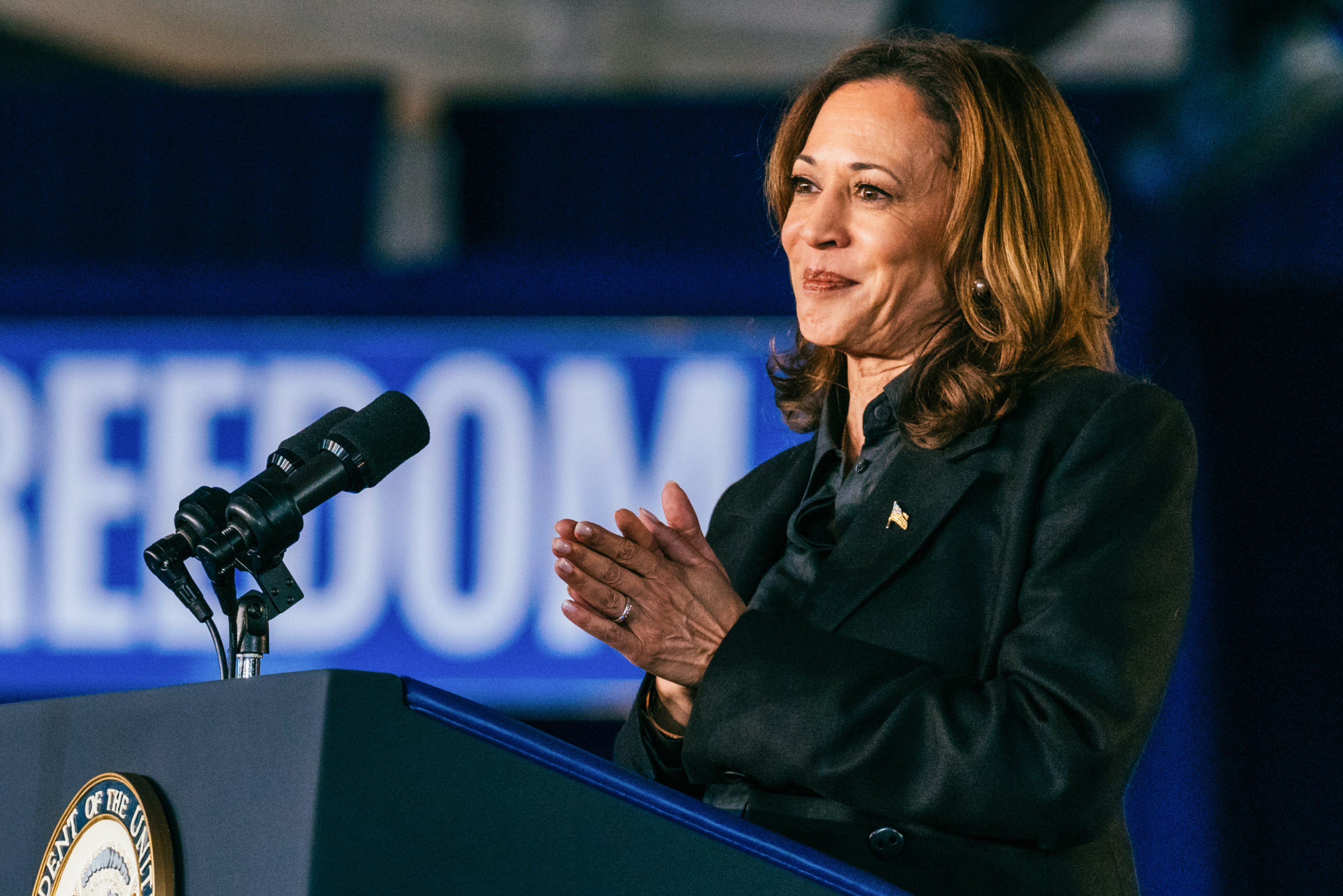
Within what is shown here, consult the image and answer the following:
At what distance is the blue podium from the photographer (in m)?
0.74

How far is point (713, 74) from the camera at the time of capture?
694cm

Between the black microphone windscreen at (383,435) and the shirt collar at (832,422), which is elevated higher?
the shirt collar at (832,422)

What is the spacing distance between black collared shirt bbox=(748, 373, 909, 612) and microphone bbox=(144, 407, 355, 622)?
0.46 metres

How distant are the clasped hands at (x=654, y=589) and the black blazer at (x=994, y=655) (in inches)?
1.0

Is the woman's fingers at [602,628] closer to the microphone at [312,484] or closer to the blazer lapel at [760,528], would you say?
the microphone at [312,484]

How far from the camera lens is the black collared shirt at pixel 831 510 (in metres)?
1.29

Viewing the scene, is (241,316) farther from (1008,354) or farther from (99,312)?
(1008,354)

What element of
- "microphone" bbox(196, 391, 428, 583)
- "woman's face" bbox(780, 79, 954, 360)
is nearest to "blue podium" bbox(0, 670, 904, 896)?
"microphone" bbox(196, 391, 428, 583)

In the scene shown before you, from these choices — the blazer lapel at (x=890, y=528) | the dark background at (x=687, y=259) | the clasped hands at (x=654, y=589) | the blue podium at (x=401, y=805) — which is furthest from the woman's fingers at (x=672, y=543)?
the dark background at (x=687, y=259)

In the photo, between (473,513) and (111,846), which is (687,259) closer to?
(473,513)

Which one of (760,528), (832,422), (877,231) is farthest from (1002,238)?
(760,528)

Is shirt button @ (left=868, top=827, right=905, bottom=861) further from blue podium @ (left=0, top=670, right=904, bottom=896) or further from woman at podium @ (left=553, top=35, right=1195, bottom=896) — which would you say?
blue podium @ (left=0, top=670, right=904, bottom=896)

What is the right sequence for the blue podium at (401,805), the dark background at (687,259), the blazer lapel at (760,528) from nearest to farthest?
the blue podium at (401,805) < the blazer lapel at (760,528) < the dark background at (687,259)

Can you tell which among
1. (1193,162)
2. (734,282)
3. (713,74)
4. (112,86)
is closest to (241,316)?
(112,86)
